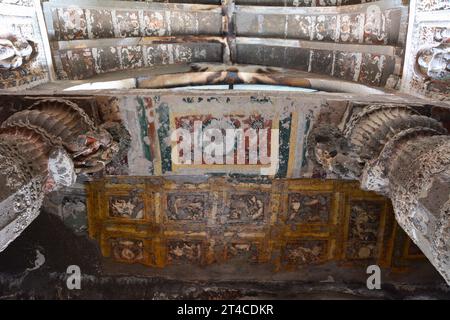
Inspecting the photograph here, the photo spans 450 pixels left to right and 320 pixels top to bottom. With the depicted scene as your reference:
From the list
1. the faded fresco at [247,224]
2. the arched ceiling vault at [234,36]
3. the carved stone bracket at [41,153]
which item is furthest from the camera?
the arched ceiling vault at [234,36]

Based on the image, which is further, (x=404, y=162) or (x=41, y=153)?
(x=41, y=153)

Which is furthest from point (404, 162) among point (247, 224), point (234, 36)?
point (234, 36)

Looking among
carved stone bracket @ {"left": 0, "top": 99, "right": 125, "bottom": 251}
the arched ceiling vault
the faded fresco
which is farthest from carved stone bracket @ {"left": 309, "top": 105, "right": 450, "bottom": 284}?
carved stone bracket @ {"left": 0, "top": 99, "right": 125, "bottom": 251}

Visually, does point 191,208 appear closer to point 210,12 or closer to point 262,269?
point 262,269

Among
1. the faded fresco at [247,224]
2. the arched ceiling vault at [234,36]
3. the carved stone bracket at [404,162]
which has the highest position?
the arched ceiling vault at [234,36]

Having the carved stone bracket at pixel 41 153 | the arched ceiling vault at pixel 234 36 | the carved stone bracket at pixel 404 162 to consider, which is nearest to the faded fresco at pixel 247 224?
the carved stone bracket at pixel 404 162

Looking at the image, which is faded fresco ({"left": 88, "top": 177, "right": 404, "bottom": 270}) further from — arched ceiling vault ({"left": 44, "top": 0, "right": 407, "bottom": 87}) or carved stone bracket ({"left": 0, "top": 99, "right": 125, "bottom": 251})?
arched ceiling vault ({"left": 44, "top": 0, "right": 407, "bottom": 87})

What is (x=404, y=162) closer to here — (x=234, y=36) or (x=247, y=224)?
(x=247, y=224)

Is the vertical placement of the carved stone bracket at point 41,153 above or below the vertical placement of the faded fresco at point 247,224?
above

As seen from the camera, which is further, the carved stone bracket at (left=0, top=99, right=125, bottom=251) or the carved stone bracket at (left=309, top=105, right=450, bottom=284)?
the carved stone bracket at (left=0, top=99, right=125, bottom=251)

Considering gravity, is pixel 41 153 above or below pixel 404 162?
above

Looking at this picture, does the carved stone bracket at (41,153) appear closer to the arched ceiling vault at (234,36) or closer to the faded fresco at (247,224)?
the faded fresco at (247,224)

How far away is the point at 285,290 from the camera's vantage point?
20.9ft

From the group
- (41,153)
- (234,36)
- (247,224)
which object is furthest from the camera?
(234,36)
